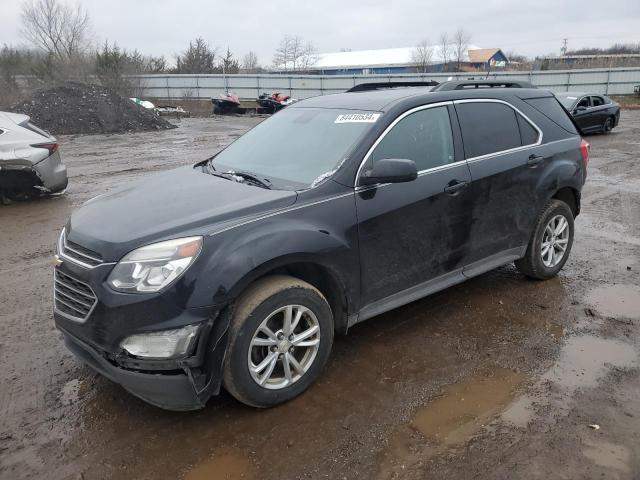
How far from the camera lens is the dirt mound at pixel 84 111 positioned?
2217 cm

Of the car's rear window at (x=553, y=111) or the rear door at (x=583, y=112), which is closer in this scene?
the car's rear window at (x=553, y=111)

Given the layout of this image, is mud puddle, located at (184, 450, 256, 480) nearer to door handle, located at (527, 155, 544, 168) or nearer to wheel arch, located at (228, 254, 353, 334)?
wheel arch, located at (228, 254, 353, 334)

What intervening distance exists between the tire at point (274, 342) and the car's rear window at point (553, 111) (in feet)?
10.0

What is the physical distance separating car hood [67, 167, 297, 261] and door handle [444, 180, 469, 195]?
4.23ft

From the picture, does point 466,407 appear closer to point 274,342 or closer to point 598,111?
point 274,342

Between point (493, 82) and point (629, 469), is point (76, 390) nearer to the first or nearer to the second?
point (629, 469)

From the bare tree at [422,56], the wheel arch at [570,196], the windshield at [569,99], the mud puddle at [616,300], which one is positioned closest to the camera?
the mud puddle at [616,300]

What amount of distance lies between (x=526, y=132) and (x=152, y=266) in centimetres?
351

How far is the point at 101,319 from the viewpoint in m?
2.74

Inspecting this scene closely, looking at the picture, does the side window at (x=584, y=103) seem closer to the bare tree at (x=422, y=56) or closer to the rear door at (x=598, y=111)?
the rear door at (x=598, y=111)

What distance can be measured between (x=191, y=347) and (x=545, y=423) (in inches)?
81.2

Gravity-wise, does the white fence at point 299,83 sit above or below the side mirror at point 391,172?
above

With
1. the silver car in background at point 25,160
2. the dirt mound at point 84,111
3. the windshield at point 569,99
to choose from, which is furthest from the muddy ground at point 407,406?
the dirt mound at point 84,111

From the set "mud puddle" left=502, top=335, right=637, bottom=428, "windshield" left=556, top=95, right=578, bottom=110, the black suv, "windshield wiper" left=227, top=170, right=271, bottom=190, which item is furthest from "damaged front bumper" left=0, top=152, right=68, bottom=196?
"windshield" left=556, top=95, right=578, bottom=110
